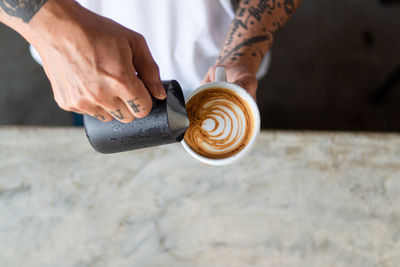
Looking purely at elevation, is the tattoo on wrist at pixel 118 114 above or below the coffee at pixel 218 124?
above

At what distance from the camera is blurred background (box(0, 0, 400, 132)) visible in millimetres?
1879

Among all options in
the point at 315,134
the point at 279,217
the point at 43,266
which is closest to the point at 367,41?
the point at 315,134

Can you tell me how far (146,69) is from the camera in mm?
515

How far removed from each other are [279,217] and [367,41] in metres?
1.71

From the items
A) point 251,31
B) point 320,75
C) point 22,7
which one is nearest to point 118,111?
point 22,7

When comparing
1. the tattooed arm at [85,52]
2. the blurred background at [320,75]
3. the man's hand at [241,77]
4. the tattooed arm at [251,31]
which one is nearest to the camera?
the tattooed arm at [85,52]

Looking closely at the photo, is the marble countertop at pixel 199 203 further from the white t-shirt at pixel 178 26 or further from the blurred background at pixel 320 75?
the blurred background at pixel 320 75

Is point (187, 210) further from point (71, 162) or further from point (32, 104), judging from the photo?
point (32, 104)

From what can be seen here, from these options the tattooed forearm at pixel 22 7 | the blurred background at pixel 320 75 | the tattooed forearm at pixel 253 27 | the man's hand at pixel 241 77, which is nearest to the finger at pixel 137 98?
the tattooed forearm at pixel 22 7

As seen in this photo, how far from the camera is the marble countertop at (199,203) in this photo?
2.80ft

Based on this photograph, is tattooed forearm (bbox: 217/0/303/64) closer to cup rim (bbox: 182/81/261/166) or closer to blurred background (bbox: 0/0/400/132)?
cup rim (bbox: 182/81/261/166)

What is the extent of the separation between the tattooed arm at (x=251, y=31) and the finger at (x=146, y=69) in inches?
15.1

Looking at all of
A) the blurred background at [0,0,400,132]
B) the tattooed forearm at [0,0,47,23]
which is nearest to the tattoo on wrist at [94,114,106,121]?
the tattooed forearm at [0,0,47,23]

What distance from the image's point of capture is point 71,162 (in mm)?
920
